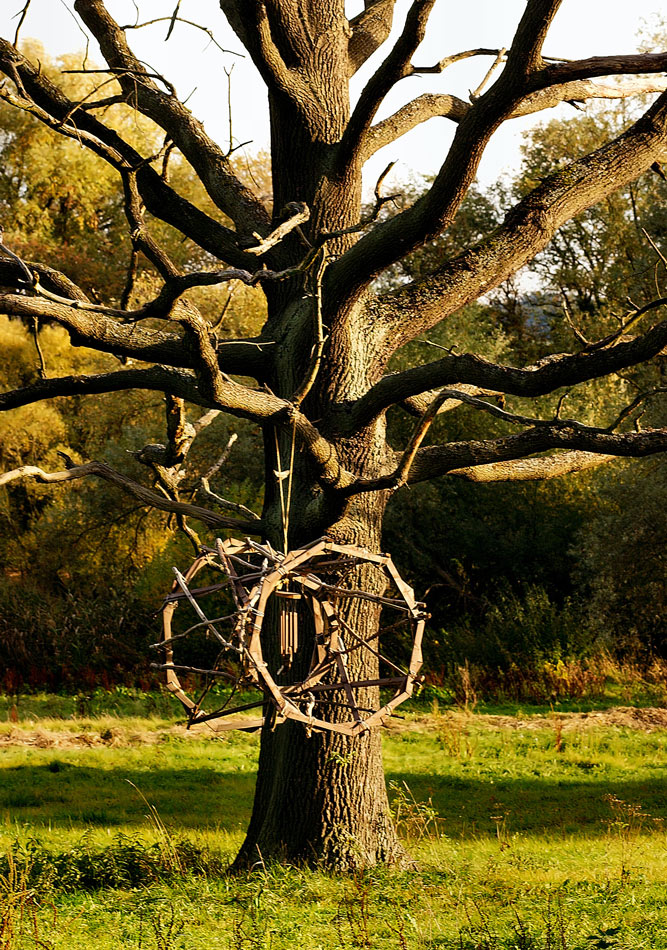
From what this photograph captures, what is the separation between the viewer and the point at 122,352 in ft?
19.5

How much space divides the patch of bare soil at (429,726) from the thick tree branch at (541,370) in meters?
7.70

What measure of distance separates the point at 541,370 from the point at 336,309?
187 cm

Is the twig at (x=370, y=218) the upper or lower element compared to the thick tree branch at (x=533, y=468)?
upper

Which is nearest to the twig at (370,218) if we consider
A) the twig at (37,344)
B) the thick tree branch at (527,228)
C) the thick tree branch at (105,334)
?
the thick tree branch at (105,334)

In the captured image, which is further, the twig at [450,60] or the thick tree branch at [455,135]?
the twig at [450,60]

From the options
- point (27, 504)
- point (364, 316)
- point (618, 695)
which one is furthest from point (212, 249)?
point (27, 504)

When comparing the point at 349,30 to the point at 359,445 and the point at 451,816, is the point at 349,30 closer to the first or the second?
the point at 359,445

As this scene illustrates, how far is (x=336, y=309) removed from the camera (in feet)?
23.2

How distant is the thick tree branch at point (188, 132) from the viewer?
769 cm

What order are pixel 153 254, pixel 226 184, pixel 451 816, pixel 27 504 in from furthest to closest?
pixel 27 504
pixel 451 816
pixel 226 184
pixel 153 254

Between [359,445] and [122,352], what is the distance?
1873 millimetres

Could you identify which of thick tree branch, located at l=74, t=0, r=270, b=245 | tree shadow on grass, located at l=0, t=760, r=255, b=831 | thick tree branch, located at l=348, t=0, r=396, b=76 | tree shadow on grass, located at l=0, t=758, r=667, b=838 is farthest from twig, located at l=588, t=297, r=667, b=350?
tree shadow on grass, located at l=0, t=760, r=255, b=831

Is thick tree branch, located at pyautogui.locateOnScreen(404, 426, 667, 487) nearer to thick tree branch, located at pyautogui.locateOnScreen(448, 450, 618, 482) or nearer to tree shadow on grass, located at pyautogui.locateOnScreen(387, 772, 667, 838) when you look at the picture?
thick tree branch, located at pyautogui.locateOnScreen(448, 450, 618, 482)

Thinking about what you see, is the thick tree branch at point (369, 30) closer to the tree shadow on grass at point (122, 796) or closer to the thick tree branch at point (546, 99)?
the thick tree branch at point (546, 99)
